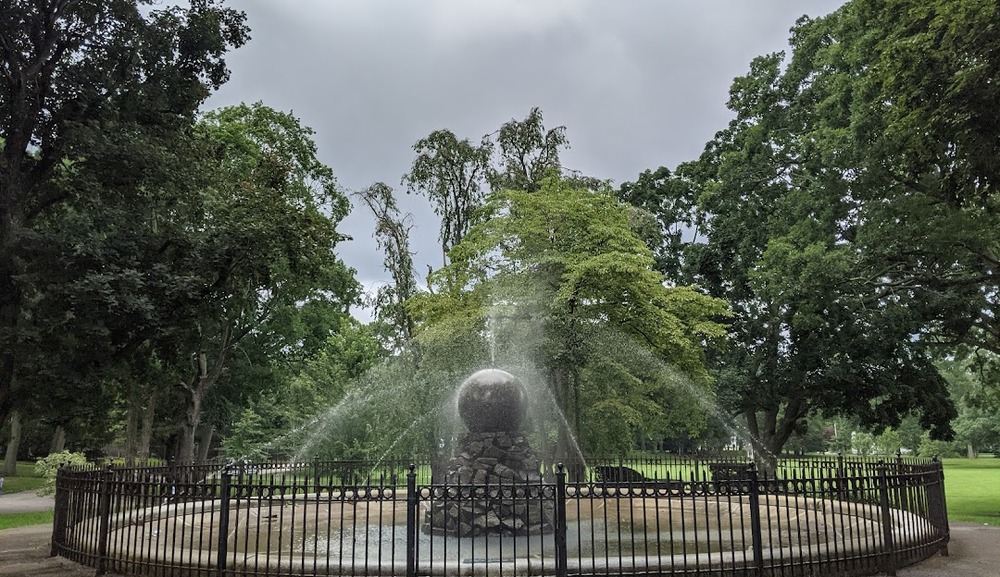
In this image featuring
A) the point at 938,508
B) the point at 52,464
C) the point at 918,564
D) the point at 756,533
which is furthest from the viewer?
the point at 52,464

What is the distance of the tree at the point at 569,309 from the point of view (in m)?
19.2

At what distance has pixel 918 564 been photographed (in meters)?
10.0

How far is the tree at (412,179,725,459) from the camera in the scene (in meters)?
19.2

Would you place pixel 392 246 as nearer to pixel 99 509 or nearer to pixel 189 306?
pixel 189 306

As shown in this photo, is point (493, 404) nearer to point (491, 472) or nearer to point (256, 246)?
point (491, 472)

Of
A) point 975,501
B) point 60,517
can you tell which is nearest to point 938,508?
point 60,517

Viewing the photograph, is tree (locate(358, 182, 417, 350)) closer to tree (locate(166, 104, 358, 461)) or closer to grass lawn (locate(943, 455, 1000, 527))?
tree (locate(166, 104, 358, 461))

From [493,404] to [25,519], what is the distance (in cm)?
1393

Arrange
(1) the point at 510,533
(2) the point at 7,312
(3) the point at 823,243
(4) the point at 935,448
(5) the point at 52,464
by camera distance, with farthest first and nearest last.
→ (4) the point at 935,448, (3) the point at 823,243, (5) the point at 52,464, (2) the point at 7,312, (1) the point at 510,533

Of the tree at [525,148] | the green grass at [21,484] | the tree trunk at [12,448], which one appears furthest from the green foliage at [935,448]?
the tree trunk at [12,448]

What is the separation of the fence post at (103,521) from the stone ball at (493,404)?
563cm

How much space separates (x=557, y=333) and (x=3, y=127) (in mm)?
15346

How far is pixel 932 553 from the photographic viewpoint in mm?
10641

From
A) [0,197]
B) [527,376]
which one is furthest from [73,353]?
[527,376]
